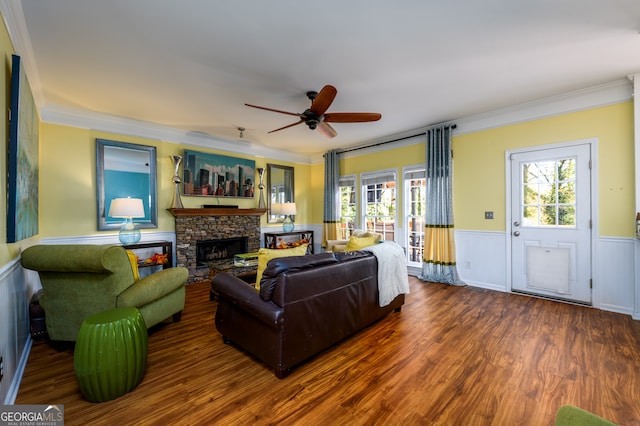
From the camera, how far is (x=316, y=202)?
7031 mm

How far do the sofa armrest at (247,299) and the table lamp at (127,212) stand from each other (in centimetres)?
222

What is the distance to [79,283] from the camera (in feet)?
7.28

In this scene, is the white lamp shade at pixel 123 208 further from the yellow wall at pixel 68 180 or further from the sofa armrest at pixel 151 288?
the sofa armrest at pixel 151 288

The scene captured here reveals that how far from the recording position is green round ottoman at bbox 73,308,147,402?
1672mm

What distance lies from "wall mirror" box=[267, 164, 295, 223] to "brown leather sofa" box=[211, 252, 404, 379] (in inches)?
150

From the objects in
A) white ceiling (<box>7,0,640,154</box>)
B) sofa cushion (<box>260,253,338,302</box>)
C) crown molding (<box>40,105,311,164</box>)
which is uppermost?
white ceiling (<box>7,0,640,154</box>)

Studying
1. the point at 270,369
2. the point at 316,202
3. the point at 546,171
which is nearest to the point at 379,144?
the point at 316,202

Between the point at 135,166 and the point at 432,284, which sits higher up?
the point at 135,166

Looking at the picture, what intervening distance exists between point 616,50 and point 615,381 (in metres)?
2.92

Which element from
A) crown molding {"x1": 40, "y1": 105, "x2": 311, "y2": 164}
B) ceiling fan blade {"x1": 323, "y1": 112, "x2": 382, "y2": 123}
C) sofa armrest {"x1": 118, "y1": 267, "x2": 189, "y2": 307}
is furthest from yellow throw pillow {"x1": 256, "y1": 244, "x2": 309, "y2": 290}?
crown molding {"x1": 40, "y1": 105, "x2": 311, "y2": 164}

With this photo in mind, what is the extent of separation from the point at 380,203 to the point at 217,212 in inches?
129

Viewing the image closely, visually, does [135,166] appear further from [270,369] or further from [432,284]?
[432,284]

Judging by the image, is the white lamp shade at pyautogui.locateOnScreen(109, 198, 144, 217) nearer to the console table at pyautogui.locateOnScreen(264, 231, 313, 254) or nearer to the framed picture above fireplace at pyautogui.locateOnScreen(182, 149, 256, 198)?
the framed picture above fireplace at pyautogui.locateOnScreen(182, 149, 256, 198)

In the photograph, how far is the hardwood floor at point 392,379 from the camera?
1.62 m
